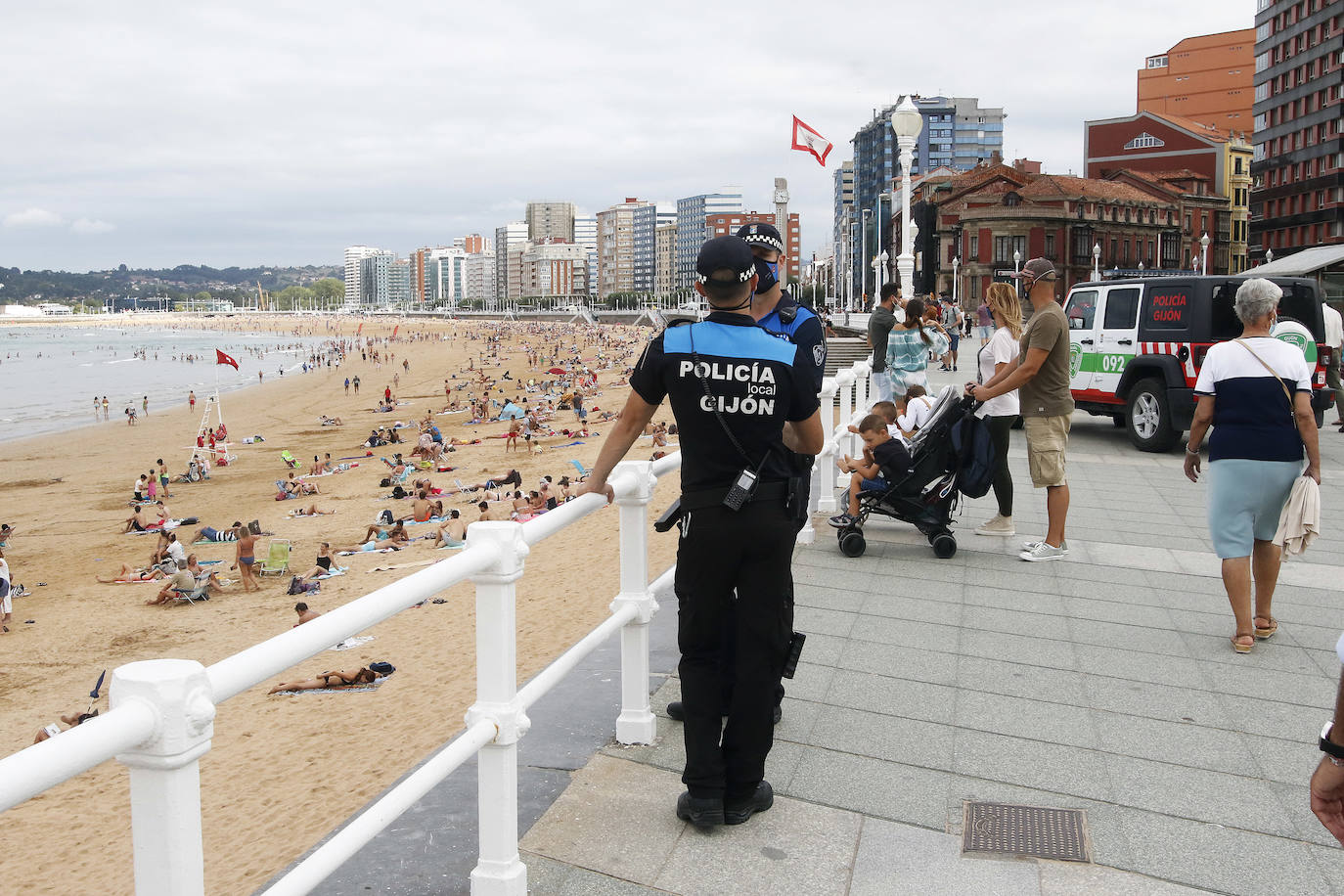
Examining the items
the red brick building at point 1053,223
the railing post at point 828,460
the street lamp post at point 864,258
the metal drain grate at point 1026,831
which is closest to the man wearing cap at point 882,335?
the railing post at point 828,460

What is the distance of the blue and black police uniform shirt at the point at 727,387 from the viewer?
3143 millimetres

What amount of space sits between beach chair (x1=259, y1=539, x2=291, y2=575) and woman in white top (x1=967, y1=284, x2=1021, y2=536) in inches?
362

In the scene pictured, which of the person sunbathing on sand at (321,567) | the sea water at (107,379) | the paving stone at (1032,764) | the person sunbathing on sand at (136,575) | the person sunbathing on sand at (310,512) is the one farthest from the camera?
the sea water at (107,379)

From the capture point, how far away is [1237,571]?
5.10m

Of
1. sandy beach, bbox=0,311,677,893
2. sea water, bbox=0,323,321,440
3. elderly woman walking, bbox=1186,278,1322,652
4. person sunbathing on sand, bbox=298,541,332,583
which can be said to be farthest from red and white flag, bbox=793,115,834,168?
sea water, bbox=0,323,321,440

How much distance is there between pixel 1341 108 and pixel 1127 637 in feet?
250

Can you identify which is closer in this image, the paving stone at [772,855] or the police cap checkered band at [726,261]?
the paving stone at [772,855]

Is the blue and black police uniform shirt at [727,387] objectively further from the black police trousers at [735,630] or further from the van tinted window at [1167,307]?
the van tinted window at [1167,307]

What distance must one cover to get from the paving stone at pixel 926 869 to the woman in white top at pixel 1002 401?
4.62 metres

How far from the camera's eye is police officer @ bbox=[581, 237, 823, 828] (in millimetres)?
3158

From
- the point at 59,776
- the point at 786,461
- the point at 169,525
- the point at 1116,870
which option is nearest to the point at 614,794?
the point at 786,461

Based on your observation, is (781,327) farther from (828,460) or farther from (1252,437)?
(828,460)

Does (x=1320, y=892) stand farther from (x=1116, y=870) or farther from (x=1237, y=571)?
(x=1237, y=571)

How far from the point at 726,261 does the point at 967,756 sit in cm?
201
